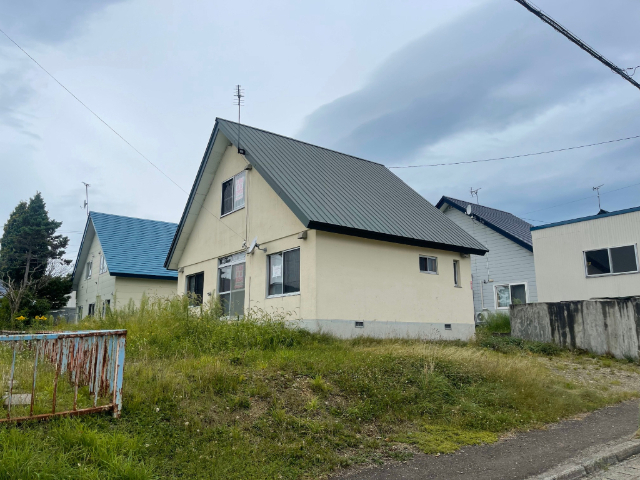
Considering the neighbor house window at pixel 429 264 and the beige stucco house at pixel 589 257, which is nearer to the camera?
the neighbor house window at pixel 429 264

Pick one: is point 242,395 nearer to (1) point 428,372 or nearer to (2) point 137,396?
(2) point 137,396

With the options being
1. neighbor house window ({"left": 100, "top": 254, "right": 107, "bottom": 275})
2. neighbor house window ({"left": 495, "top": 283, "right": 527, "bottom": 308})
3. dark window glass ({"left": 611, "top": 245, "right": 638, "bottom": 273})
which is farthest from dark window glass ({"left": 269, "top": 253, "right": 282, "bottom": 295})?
neighbor house window ({"left": 100, "top": 254, "right": 107, "bottom": 275})

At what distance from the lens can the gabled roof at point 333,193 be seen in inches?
521

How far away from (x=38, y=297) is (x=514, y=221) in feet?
79.6

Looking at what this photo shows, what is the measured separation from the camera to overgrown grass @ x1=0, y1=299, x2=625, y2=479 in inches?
191

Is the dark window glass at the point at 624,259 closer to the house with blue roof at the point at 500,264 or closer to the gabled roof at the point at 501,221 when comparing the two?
the house with blue roof at the point at 500,264

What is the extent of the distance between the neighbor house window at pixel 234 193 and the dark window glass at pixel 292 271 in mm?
3135

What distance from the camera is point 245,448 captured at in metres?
5.42

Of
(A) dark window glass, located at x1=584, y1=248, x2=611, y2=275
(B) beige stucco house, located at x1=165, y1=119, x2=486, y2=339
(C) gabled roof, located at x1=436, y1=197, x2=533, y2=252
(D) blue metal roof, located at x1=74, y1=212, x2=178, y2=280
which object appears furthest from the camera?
(D) blue metal roof, located at x1=74, y1=212, x2=178, y2=280

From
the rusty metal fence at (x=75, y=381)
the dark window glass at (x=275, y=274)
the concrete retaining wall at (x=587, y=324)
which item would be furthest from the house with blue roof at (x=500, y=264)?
the rusty metal fence at (x=75, y=381)

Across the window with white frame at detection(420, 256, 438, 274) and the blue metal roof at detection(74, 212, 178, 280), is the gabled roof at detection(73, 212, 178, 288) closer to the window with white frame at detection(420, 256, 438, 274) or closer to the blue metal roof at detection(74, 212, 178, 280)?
the blue metal roof at detection(74, 212, 178, 280)

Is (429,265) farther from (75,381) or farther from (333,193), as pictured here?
(75,381)

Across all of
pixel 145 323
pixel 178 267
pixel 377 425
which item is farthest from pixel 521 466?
pixel 178 267

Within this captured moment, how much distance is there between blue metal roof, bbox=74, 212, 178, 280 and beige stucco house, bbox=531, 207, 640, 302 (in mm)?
16428
